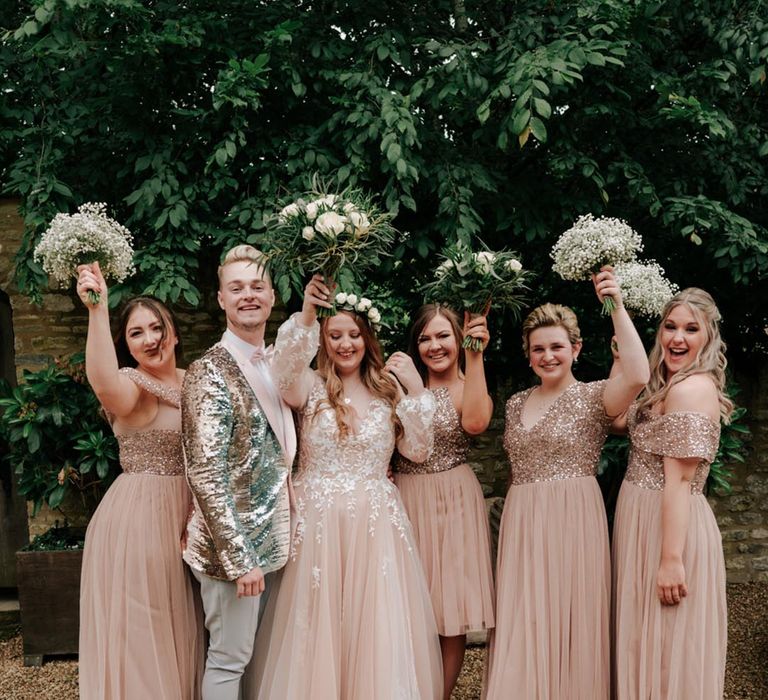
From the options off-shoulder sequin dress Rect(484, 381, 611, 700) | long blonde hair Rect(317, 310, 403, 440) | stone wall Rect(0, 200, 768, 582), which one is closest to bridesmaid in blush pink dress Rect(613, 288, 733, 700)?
off-shoulder sequin dress Rect(484, 381, 611, 700)

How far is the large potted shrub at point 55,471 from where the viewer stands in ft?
17.0

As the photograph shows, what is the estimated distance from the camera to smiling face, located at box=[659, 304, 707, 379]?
11.2 feet

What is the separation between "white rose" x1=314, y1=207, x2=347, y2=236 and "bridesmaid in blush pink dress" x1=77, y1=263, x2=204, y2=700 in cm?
102

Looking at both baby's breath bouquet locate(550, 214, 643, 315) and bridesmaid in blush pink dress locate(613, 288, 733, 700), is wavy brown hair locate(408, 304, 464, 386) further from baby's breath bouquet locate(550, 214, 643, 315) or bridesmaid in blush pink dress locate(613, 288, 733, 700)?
bridesmaid in blush pink dress locate(613, 288, 733, 700)

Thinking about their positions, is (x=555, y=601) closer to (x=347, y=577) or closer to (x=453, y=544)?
(x=453, y=544)

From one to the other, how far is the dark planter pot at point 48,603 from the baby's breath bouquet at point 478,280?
3.31 metres

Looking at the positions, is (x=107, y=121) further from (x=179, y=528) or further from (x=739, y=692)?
(x=739, y=692)

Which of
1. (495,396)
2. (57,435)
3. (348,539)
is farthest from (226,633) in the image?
(495,396)

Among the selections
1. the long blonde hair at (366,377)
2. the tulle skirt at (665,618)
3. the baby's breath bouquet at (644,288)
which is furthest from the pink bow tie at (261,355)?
the tulle skirt at (665,618)

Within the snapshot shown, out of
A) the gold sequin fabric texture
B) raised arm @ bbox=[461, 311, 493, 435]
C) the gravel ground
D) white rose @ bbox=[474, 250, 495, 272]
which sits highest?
white rose @ bbox=[474, 250, 495, 272]

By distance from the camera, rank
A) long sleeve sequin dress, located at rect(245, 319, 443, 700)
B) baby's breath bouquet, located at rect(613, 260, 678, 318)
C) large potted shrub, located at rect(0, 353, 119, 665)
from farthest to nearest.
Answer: large potted shrub, located at rect(0, 353, 119, 665) < baby's breath bouquet, located at rect(613, 260, 678, 318) < long sleeve sequin dress, located at rect(245, 319, 443, 700)

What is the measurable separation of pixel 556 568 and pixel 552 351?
0.98m

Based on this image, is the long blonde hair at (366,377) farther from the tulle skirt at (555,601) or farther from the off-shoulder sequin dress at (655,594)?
the off-shoulder sequin dress at (655,594)

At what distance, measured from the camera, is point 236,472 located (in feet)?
10.3
